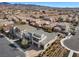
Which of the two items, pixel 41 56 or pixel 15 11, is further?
pixel 15 11

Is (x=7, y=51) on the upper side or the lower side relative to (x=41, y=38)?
lower

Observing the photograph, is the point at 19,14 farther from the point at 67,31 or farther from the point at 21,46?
the point at 67,31

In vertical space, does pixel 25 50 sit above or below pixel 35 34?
below

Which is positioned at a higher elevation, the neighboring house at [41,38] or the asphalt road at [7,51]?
the neighboring house at [41,38]

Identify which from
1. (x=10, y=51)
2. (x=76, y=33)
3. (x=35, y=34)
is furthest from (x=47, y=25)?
(x=10, y=51)

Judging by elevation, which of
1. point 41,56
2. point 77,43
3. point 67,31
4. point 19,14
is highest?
point 19,14

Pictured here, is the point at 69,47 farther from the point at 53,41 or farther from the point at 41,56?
the point at 41,56

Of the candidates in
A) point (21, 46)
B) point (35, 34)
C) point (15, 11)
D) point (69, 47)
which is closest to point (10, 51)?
point (21, 46)

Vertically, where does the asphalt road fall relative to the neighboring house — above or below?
below
